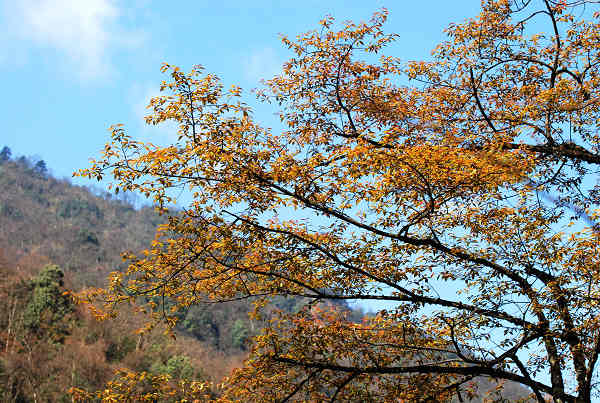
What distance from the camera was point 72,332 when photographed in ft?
124

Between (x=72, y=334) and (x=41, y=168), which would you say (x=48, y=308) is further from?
(x=41, y=168)

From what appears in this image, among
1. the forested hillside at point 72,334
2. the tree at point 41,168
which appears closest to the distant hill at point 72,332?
the forested hillside at point 72,334

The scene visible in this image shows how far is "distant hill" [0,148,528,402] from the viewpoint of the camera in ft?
99.4

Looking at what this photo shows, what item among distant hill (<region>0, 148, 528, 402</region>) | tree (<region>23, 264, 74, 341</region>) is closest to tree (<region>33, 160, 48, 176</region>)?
distant hill (<region>0, 148, 528, 402</region>)

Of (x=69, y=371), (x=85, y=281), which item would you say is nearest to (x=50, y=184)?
(x=85, y=281)

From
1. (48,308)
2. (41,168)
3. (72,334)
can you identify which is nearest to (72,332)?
(72,334)

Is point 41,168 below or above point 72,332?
above

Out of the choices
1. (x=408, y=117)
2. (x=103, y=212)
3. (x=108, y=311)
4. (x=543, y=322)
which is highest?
(x=103, y=212)

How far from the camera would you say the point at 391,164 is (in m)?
5.57

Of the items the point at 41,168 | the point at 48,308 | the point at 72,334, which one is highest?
the point at 41,168

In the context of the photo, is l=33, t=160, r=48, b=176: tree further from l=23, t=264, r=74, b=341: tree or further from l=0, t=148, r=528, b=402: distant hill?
l=23, t=264, r=74, b=341: tree

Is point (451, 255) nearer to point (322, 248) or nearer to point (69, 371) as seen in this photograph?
point (322, 248)

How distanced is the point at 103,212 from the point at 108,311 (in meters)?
130

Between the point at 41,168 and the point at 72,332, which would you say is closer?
the point at 72,332
